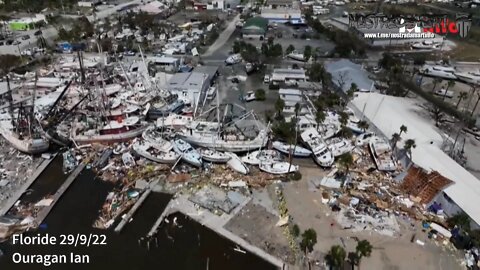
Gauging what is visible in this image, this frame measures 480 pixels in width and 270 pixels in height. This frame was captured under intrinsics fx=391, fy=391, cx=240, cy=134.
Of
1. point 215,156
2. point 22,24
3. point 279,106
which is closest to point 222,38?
point 279,106

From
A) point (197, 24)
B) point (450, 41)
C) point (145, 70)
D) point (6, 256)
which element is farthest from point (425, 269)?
point (197, 24)

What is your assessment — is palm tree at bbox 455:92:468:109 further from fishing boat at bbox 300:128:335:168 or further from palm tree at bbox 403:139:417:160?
fishing boat at bbox 300:128:335:168

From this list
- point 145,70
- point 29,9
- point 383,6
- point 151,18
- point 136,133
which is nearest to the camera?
point 136,133

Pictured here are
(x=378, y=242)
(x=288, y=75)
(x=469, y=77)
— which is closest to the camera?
(x=378, y=242)

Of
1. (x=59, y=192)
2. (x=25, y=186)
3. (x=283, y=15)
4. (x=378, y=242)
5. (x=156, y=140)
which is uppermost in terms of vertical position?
(x=283, y=15)

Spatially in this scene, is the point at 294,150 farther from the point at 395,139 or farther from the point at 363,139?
the point at 395,139

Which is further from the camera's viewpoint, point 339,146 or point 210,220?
point 339,146

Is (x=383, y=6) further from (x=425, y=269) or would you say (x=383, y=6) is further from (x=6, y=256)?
(x=6, y=256)
